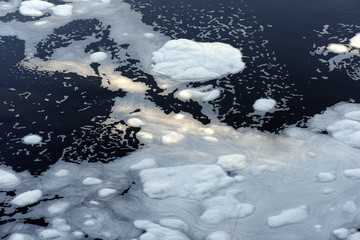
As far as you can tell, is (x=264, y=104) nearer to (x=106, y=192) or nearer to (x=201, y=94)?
(x=201, y=94)

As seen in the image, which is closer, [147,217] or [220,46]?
[147,217]

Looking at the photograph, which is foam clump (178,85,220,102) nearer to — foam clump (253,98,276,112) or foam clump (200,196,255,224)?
foam clump (253,98,276,112)

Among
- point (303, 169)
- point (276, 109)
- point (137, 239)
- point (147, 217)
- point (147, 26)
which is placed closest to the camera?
point (137, 239)

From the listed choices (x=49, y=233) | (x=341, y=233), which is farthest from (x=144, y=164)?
(x=341, y=233)

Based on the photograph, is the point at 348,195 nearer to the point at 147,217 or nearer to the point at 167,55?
the point at 147,217

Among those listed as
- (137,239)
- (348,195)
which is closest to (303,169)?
(348,195)

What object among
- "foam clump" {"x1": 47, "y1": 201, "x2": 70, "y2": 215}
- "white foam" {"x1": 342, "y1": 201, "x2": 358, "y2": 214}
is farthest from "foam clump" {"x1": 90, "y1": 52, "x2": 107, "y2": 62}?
"white foam" {"x1": 342, "y1": 201, "x2": 358, "y2": 214}
